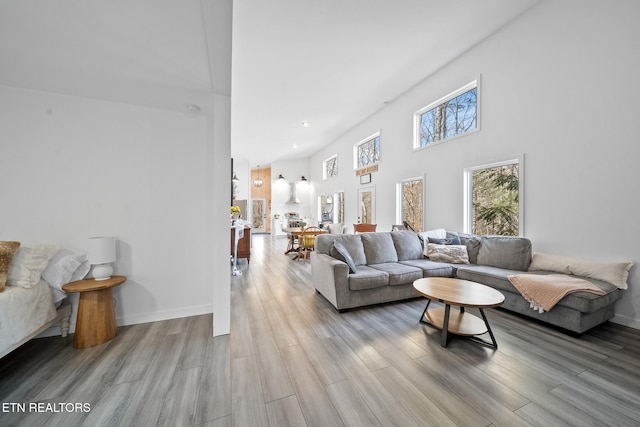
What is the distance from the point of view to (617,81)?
250cm

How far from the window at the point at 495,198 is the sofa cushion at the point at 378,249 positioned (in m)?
1.60

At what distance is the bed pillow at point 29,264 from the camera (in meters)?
1.84

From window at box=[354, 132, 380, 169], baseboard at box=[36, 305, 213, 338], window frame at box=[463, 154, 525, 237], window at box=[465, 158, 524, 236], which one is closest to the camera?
baseboard at box=[36, 305, 213, 338]

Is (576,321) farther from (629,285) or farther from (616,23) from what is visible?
(616,23)

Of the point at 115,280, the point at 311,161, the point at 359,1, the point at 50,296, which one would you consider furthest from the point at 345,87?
the point at 311,161

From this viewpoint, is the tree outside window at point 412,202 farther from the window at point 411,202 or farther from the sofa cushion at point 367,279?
the sofa cushion at point 367,279

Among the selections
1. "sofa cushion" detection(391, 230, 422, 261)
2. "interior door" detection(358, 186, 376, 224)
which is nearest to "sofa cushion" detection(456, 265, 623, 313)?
"sofa cushion" detection(391, 230, 422, 261)

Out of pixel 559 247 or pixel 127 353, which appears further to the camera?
pixel 559 247

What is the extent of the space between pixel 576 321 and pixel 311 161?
10318 millimetres

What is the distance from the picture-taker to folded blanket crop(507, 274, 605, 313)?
87.1 inches

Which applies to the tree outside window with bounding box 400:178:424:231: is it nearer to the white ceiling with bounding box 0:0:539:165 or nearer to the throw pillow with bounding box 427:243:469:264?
the throw pillow with bounding box 427:243:469:264

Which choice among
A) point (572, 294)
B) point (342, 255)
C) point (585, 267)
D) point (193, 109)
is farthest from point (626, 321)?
point (193, 109)

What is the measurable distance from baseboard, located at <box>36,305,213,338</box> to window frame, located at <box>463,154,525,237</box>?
441 cm

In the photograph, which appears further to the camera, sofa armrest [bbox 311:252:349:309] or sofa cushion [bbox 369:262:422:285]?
sofa cushion [bbox 369:262:422:285]
